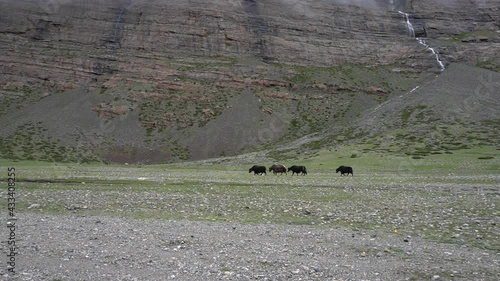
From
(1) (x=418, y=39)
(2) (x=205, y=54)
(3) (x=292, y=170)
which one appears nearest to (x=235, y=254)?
(3) (x=292, y=170)

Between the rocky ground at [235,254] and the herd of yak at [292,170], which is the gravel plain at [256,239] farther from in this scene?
the herd of yak at [292,170]

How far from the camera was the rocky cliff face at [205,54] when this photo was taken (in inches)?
4776

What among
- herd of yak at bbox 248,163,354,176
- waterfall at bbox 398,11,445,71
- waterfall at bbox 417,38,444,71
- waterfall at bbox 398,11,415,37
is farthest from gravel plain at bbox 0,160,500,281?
waterfall at bbox 398,11,415,37

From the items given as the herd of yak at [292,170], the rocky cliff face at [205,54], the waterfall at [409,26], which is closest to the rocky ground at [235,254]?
the herd of yak at [292,170]

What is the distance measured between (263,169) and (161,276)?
138 feet

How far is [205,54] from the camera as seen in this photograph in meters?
148

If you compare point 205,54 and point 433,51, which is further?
point 433,51

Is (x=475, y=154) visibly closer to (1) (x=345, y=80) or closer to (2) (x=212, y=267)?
(2) (x=212, y=267)

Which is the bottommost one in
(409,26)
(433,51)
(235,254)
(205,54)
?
(235,254)

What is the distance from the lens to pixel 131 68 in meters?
137

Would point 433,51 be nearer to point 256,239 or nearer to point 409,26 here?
point 409,26

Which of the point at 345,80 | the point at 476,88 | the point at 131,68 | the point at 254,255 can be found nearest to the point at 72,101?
the point at 131,68

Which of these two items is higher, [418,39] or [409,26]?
[409,26]

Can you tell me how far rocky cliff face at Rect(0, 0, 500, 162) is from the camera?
121 metres
